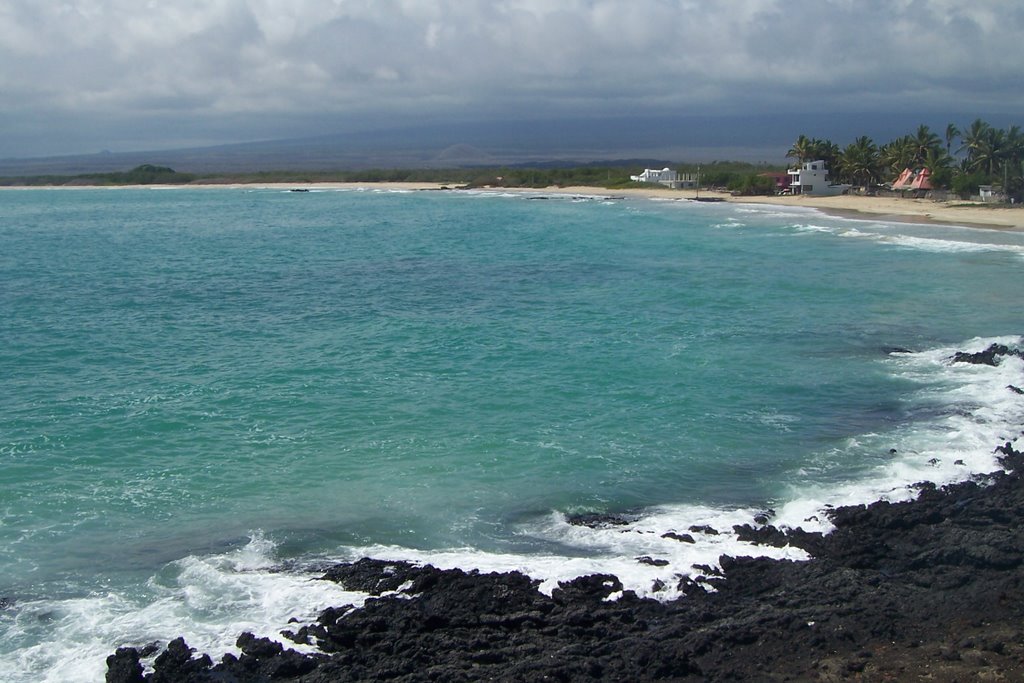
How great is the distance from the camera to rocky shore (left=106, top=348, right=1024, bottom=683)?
977cm

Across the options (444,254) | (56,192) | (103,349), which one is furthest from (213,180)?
→ (103,349)

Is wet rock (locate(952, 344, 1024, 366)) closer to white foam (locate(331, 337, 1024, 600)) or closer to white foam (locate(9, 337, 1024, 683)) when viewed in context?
white foam (locate(331, 337, 1024, 600))

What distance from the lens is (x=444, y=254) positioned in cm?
4738

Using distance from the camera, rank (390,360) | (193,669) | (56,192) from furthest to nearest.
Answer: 1. (56,192)
2. (390,360)
3. (193,669)

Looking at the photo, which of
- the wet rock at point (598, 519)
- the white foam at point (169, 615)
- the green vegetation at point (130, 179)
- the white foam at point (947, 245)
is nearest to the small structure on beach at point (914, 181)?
the white foam at point (947, 245)

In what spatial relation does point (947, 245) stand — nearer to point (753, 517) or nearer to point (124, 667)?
point (753, 517)

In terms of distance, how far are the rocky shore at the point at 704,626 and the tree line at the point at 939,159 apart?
58.1 m

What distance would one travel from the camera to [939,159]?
2771 inches

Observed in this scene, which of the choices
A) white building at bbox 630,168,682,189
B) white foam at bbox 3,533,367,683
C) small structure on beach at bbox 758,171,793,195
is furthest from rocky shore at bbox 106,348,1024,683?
white building at bbox 630,168,682,189

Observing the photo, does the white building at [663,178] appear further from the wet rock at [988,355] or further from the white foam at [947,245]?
the wet rock at [988,355]

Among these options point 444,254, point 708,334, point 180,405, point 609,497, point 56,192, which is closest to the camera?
point 609,497

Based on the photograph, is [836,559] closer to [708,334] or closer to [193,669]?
[193,669]

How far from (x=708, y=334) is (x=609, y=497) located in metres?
12.8

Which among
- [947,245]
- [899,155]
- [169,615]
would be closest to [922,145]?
[899,155]
